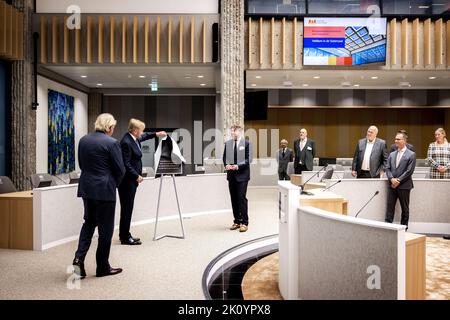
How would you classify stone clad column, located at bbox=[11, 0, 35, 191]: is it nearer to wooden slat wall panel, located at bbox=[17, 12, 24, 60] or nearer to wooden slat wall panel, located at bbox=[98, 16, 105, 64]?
wooden slat wall panel, located at bbox=[17, 12, 24, 60]

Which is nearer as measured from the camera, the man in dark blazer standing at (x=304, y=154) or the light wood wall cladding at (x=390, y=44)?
the man in dark blazer standing at (x=304, y=154)

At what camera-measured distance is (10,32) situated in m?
8.54

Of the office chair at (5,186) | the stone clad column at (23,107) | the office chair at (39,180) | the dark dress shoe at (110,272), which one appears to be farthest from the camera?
the stone clad column at (23,107)

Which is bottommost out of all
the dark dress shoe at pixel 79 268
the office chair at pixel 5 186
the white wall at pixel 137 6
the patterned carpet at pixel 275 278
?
the patterned carpet at pixel 275 278

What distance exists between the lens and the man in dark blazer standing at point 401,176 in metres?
6.07

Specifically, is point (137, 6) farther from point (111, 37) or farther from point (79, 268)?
point (79, 268)

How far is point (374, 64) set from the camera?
9641mm

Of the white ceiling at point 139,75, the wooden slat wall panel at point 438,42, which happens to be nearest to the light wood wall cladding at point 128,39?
the white ceiling at point 139,75

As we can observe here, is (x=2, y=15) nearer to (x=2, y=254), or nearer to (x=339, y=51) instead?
(x=2, y=254)

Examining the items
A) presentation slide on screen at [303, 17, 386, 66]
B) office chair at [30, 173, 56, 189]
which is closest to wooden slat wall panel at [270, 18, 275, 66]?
presentation slide on screen at [303, 17, 386, 66]

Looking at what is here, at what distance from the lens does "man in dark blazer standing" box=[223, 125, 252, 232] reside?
236 inches

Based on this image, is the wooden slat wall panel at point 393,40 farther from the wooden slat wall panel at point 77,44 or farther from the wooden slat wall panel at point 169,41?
the wooden slat wall panel at point 77,44

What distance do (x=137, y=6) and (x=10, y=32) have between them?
2.81m

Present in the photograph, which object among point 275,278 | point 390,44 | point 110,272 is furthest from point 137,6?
point 275,278
